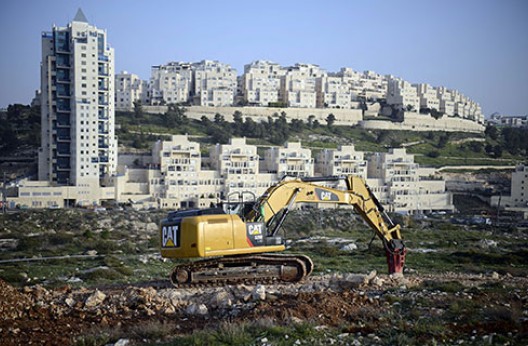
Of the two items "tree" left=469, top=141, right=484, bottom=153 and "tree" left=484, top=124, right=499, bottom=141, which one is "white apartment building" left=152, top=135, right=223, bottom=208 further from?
"tree" left=484, top=124, right=499, bottom=141

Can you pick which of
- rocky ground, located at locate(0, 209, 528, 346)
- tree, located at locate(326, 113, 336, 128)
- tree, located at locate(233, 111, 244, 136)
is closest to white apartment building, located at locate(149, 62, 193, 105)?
tree, located at locate(233, 111, 244, 136)

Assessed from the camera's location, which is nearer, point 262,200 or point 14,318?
point 14,318

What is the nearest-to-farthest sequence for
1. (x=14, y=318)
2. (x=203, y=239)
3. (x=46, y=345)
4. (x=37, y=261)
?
(x=46, y=345) → (x=14, y=318) → (x=203, y=239) → (x=37, y=261)

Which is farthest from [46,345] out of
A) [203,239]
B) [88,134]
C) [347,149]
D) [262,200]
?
[347,149]

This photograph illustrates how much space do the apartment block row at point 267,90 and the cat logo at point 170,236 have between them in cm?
8298

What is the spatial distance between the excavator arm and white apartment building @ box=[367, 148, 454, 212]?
45441 millimetres

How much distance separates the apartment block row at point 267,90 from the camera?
100 meters

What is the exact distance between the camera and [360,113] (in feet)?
341

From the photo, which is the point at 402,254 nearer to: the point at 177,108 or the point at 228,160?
the point at 228,160

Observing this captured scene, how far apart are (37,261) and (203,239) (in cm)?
1272

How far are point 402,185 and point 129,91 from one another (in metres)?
50.8

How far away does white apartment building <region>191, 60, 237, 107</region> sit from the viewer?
99000 mm

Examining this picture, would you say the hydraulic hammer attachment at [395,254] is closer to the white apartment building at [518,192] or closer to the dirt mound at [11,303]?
the dirt mound at [11,303]

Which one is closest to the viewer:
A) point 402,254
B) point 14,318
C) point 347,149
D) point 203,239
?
point 14,318
